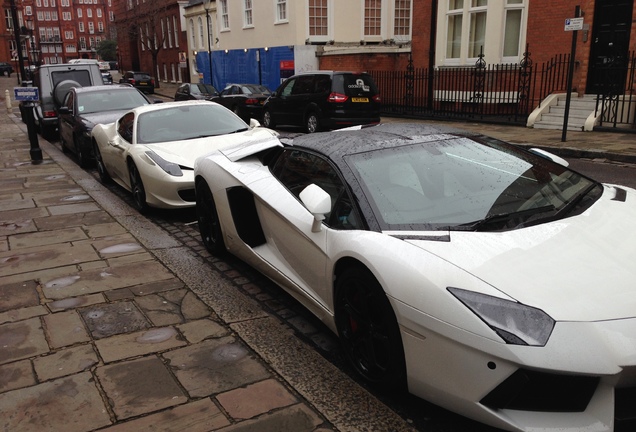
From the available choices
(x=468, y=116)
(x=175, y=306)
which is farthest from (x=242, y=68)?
(x=175, y=306)

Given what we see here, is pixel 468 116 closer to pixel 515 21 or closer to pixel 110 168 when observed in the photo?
pixel 515 21

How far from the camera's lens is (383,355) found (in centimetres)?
294

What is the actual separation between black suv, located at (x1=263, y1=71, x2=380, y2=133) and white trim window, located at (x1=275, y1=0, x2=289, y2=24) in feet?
42.5

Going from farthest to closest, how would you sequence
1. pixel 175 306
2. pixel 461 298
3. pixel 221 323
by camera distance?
pixel 175 306 → pixel 221 323 → pixel 461 298

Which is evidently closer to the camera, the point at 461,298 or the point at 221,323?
the point at 461,298

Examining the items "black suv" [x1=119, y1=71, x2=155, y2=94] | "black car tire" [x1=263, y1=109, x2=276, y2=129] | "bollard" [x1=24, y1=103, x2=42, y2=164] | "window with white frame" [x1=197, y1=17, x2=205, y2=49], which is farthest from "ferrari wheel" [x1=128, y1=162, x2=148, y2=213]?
"window with white frame" [x1=197, y1=17, x2=205, y2=49]

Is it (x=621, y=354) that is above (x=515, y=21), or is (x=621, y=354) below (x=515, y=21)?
below

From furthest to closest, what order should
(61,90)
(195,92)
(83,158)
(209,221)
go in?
(195,92)
(61,90)
(83,158)
(209,221)

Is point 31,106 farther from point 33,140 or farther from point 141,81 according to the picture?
point 141,81

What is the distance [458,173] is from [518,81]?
15.4 m

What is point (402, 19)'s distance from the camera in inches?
1161

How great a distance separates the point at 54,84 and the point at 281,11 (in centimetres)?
1478

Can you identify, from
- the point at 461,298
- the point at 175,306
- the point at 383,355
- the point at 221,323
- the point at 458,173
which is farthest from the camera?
the point at 175,306

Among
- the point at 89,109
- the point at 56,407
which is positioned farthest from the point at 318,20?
the point at 56,407
